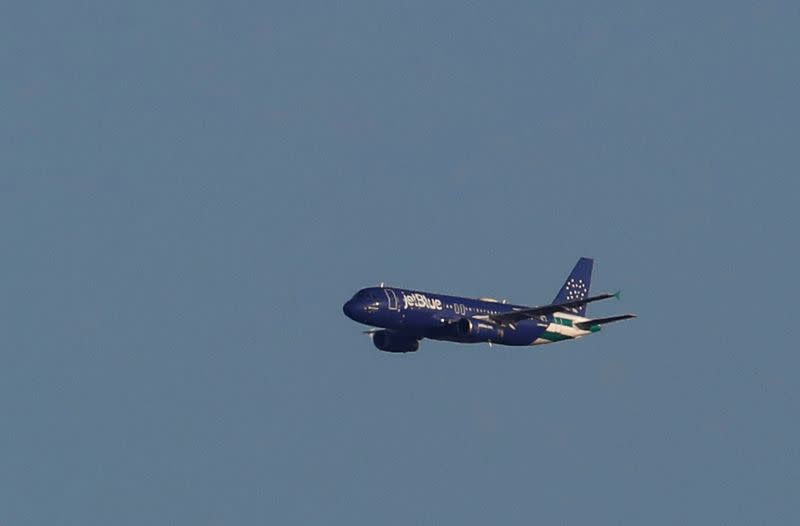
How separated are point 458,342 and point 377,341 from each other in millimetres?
7163

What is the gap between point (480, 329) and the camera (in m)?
120

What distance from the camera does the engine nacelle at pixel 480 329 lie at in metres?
118

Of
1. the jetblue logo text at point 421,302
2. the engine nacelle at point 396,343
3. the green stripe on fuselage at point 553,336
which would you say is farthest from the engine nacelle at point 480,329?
the engine nacelle at point 396,343

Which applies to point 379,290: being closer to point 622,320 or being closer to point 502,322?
point 502,322

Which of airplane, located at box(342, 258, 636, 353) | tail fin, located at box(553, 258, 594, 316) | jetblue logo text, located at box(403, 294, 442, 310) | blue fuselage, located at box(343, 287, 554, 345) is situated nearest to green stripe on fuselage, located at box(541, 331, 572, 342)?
airplane, located at box(342, 258, 636, 353)

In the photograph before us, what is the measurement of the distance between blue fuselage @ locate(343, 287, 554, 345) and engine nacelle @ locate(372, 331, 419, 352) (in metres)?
2.23

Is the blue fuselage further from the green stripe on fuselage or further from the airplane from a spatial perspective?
the green stripe on fuselage

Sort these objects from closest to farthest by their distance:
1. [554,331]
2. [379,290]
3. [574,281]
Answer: [379,290] → [554,331] → [574,281]

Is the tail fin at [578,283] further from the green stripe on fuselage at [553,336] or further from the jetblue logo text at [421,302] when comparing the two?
the jetblue logo text at [421,302]

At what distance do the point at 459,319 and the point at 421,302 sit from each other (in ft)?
10.3

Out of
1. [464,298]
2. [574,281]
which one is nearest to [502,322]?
[464,298]

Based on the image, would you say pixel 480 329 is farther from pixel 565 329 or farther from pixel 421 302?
pixel 565 329

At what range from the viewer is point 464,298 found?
122m

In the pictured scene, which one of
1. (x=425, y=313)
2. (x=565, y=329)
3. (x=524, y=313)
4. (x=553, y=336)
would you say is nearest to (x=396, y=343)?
(x=425, y=313)
